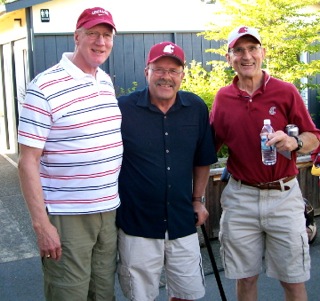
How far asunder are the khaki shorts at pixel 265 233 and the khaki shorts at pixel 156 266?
12.6 inches

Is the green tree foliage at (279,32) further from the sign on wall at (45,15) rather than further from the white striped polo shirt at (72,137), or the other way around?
the white striped polo shirt at (72,137)

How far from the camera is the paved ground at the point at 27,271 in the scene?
463cm

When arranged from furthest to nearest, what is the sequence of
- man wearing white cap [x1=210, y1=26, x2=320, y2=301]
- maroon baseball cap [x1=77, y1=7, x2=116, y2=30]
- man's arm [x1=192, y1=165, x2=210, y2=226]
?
man's arm [x1=192, y1=165, x2=210, y2=226] → man wearing white cap [x1=210, y1=26, x2=320, y2=301] → maroon baseball cap [x1=77, y1=7, x2=116, y2=30]

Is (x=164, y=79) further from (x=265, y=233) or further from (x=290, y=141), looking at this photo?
(x=265, y=233)

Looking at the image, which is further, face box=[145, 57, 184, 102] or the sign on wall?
the sign on wall

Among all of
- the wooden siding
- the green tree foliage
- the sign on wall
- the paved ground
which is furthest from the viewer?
the wooden siding

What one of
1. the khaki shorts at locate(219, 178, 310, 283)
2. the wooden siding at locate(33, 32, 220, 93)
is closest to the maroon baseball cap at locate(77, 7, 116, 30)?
the khaki shorts at locate(219, 178, 310, 283)

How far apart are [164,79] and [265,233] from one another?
51.7 inches

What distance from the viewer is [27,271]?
204 inches

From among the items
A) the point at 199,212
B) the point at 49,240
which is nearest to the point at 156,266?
the point at 199,212

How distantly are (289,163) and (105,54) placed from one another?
1.44m

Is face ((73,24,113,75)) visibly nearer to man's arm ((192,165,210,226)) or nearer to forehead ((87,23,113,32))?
forehead ((87,23,113,32))

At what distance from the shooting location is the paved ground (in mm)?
4629

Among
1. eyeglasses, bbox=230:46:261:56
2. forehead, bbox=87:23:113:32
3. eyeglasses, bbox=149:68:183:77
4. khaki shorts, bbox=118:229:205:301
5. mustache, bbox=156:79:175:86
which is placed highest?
forehead, bbox=87:23:113:32
